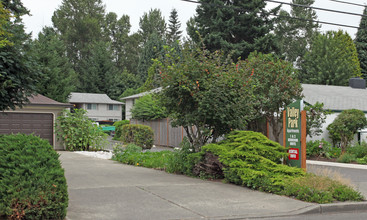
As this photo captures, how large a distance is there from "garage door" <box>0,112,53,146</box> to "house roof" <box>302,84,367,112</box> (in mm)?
14904

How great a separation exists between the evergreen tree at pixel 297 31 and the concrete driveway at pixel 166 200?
51.2m

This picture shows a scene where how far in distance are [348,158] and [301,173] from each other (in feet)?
27.3

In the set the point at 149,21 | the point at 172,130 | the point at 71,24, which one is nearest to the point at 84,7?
the point at 71,24

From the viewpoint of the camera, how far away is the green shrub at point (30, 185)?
6.27m

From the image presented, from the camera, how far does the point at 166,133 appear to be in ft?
85.7

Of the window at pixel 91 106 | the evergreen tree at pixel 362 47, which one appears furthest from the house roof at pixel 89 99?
the evergreen tree at pixel 362 47

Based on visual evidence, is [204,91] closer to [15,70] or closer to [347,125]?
[15,70]

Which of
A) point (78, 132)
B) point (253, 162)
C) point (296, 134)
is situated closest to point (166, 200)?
point (253, 162)

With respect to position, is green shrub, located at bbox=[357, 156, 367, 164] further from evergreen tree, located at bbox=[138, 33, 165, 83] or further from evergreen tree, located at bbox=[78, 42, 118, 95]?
evergreen tree, located at bbox=[78, 42, 118, 95]

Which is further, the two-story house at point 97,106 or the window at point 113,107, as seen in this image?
the window at point 113,107

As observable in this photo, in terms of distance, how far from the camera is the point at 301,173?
9.77 metres

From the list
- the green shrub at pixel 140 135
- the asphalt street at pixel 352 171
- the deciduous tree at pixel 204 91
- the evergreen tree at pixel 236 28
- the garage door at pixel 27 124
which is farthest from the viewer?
the evergreen tree at pixel 236 28

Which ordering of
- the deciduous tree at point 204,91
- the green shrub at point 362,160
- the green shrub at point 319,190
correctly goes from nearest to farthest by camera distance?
the green shrub at point 319,190
the deciduous tree at point 204,91
the green shrub at point 362,160

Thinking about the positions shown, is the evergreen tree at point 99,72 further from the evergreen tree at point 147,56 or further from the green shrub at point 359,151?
the green shrub at point 359,151
